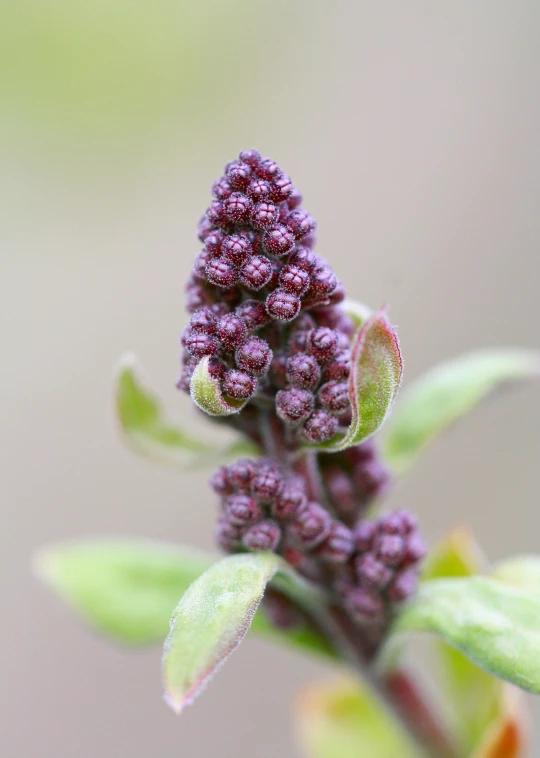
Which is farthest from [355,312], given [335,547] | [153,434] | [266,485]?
[153,434]

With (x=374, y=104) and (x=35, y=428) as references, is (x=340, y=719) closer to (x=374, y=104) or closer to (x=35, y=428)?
(x=35, y=428)

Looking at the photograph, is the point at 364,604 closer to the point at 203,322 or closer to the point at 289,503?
the point at 289,503

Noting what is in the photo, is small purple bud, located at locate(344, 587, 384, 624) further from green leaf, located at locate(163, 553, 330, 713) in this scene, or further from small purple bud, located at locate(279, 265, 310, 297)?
small purple bud, located at locate(279, 265, 310, 297)

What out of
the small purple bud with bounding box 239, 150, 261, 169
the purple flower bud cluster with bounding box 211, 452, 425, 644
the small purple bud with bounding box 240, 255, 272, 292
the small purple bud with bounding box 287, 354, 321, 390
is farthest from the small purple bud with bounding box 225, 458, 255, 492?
the small purple bud with bounding box 239, 150, 261, 169

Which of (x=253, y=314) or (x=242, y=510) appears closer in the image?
(x=253, y=314)

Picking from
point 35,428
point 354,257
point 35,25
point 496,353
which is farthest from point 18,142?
point 496,353

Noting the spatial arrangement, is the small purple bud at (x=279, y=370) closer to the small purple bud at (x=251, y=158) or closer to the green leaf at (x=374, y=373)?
the green leaf at (x=374, y=373)

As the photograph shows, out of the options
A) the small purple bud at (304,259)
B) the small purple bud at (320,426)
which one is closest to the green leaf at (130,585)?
the small purple bud at (320,426)
